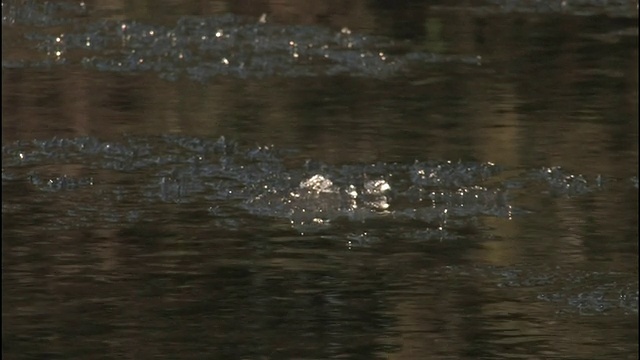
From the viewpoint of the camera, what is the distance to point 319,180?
526 centimetres

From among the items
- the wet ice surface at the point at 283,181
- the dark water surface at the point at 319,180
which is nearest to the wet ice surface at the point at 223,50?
the dark water surface at the point at 319,180

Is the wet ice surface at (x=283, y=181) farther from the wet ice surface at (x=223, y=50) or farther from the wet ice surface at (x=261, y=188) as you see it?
the wet ice surface at (x=223, y=50)

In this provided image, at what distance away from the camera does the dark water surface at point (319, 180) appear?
13.8ft

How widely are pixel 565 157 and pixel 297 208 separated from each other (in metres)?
0.89

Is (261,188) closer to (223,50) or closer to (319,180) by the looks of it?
(319,180)

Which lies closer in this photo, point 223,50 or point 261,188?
point 261,188

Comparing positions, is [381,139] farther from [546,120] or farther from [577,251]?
[577,251]

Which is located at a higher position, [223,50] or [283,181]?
[223,50]

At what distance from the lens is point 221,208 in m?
5.12

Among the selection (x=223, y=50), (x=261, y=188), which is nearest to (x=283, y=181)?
(x=261, y=188)

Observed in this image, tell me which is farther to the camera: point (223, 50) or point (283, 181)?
point (223, 50)

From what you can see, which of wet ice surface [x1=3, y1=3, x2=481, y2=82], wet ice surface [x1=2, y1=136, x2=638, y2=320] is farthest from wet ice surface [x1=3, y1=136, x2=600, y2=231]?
wet ice surface [x1=3, y1=3, x2=481, y2=82]

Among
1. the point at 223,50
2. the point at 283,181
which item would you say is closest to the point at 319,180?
the point at 283,181

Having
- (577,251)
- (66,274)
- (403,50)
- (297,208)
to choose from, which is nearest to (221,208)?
(297,208)
